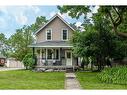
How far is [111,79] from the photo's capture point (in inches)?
758

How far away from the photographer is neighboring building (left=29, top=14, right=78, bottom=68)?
111 ft

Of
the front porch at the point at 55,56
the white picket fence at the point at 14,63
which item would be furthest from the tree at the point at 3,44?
the front porch at the point at 55,56

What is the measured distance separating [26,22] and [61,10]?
21.2 metres

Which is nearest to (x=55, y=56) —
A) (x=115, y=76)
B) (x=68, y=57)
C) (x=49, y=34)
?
(x=68, y=57)

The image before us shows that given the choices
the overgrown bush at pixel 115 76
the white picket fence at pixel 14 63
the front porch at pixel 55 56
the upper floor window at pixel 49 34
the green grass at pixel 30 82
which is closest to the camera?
the green grass at pixel 30 82

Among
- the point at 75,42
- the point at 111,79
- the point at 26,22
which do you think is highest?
the point at 26,22

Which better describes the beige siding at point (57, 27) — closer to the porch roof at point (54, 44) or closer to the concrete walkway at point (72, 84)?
the porch roof at point (54, 44)

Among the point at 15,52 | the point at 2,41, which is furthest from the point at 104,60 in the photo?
the point at 2,41

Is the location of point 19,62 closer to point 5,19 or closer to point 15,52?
point 15,52

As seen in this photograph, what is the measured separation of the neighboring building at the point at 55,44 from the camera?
111ft

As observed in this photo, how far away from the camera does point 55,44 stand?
111 feet

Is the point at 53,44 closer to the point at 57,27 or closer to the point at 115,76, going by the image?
the point at 57,27

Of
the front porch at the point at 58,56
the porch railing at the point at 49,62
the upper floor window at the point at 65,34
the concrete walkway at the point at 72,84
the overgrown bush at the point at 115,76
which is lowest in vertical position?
the concrete walkway at the point at 72,84

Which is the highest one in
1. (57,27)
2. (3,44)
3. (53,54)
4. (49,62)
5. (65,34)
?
(57,27)
